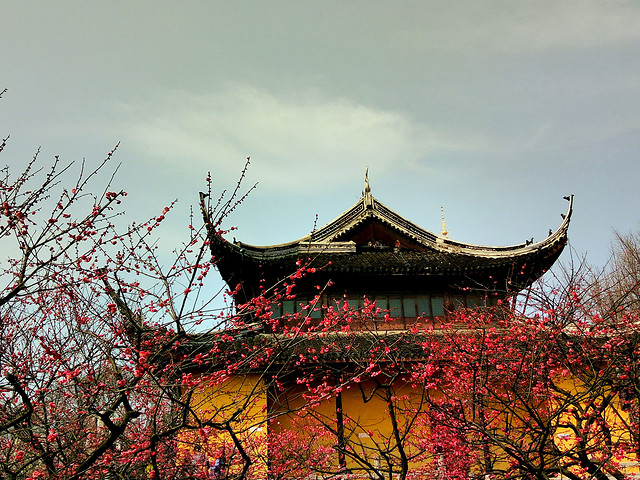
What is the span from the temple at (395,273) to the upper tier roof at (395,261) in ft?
0.09

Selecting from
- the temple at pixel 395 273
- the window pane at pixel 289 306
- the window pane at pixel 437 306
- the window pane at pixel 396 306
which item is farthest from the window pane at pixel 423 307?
the window pane at pixel 289 306

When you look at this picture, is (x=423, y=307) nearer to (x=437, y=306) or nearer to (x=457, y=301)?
(x=437, y=306)

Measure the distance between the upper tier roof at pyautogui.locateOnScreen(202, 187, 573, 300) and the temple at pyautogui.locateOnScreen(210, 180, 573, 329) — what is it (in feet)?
0.09

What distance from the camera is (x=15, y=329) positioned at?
9.03 metres

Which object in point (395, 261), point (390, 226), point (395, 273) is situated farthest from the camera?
point (390, 226)

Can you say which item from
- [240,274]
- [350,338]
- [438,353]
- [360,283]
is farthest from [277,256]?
[438,353]

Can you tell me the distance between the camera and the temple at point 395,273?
1462 cm

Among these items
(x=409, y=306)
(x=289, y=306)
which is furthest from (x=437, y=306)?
(x=289, y=306)

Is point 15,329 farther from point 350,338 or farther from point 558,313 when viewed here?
point 558,313

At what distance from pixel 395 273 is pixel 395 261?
0.69 metres

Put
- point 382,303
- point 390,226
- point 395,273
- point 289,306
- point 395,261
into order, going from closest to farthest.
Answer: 1. point 289,306
2. point 395,273
3. point 382,303
4. point 395,261
5. point 390,226

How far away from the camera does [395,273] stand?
14781 mm

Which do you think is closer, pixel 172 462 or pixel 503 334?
pixel 172 462

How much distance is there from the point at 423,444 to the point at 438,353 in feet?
7.29
